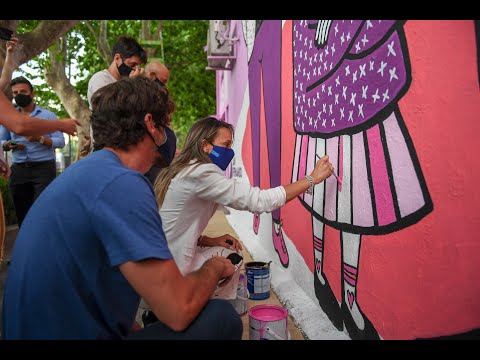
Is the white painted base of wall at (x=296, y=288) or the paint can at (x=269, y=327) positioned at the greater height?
the paint can at (x=269, y=327)

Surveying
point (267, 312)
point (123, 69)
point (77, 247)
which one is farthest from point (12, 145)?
point (77, 247)

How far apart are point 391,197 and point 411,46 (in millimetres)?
610

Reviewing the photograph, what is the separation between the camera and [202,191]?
241cm

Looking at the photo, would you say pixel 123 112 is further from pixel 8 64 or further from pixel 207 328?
pixel 8 64

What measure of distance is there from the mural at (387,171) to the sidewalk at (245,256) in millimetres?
107

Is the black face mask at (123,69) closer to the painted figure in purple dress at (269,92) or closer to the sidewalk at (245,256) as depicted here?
the painted figure in purple dress at (269,92)

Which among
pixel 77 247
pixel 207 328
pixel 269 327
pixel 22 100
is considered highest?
pixel 22 100

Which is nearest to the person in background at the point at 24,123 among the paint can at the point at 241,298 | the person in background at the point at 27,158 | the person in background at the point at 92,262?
the person in background at the point at 92,262

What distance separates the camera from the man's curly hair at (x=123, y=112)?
1.46 m

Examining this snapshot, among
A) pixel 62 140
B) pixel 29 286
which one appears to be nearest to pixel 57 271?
pixel 29 286

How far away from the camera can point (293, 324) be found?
2.72 meters

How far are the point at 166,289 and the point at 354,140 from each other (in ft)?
4.23

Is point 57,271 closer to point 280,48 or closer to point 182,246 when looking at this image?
point 182,246

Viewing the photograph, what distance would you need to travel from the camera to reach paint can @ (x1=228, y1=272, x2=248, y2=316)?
9.45 ft
